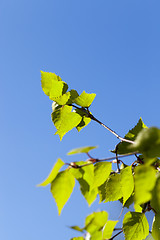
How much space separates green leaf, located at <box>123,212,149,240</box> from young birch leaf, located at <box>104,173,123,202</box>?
4 cm

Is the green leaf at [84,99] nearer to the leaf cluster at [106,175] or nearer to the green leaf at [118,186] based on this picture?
the leaf cluster at [106,175]

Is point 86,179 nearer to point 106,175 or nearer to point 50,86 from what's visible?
point 106,175

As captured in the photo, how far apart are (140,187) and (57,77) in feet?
1.20

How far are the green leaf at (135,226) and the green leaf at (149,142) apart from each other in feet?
0.72

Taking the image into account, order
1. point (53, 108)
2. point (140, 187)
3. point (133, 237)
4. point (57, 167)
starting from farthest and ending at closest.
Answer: point (53, 108), point (133, 237), point (57, 167), point (140, 187)

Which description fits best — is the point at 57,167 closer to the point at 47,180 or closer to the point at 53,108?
the point at 47,180

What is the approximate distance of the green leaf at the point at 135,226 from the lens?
41cm

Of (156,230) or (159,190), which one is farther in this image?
(156,230)

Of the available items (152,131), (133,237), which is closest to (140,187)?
(152,131)

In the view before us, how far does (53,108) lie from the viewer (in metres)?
0.51

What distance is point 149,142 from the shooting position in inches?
8.4

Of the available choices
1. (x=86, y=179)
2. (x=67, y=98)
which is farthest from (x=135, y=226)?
(x=67, y=98)

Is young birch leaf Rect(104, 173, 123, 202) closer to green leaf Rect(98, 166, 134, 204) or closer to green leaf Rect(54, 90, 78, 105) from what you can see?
green leaf Rect(98, 166, 134, 204)

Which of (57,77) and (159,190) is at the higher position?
(57,77)
